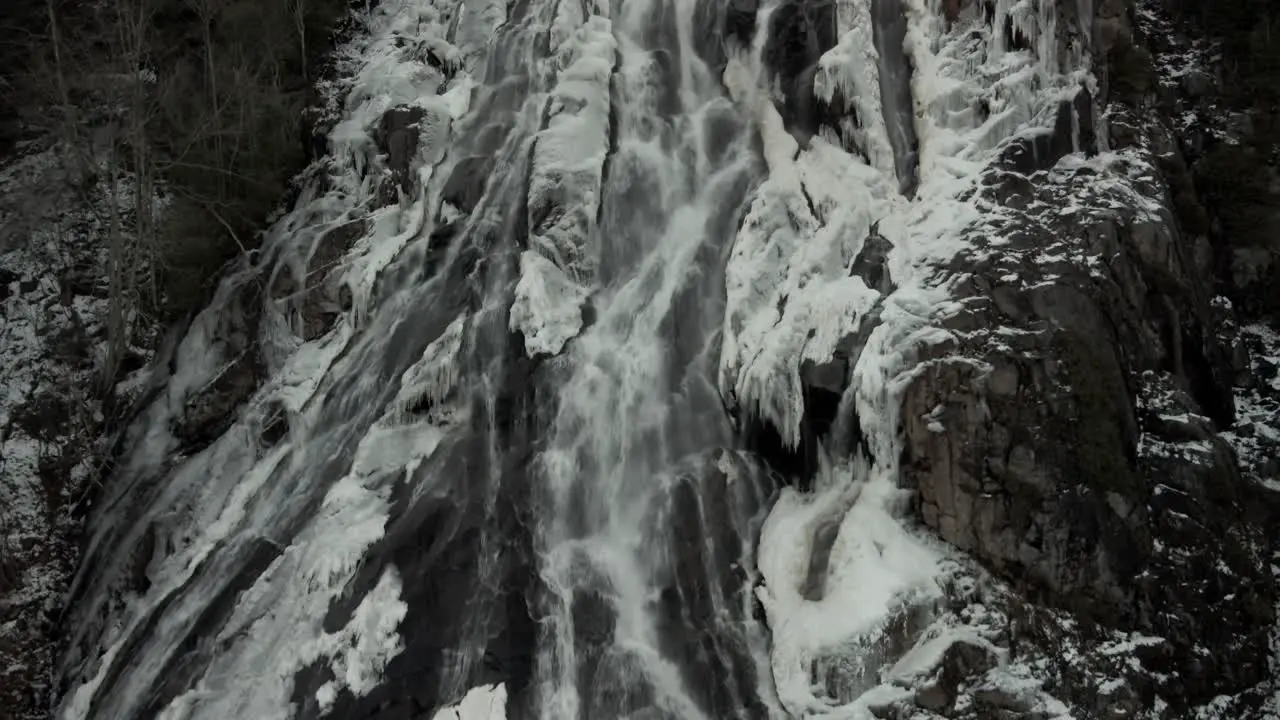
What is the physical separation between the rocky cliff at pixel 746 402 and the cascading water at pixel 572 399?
5cm

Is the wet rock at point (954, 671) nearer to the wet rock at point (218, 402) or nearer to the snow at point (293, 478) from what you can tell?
the snow at point (293, 478)

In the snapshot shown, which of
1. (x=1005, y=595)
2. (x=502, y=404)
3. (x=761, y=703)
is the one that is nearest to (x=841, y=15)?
(x=502, y=404)

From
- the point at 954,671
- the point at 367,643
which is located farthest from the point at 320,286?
the point at 954,671

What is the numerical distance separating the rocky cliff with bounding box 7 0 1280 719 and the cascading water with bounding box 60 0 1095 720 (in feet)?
0.18

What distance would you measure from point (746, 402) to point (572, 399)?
87.2 inches

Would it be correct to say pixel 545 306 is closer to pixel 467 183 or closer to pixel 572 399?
pixel 572 399

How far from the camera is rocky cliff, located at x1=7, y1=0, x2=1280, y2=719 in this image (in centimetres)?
Answer: 999

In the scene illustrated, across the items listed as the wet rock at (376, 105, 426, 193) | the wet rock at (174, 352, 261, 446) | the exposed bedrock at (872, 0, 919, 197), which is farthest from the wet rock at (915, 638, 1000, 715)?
the wet rock at (376, 105, 426, 193)

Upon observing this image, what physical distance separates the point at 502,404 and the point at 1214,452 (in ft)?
27.5

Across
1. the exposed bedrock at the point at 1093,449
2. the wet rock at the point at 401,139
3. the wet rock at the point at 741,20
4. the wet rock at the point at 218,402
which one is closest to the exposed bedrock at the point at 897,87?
the exposed bedrock at the point at 1093,449

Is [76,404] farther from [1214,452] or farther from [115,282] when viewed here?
[1214,452]

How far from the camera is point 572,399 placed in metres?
12.4

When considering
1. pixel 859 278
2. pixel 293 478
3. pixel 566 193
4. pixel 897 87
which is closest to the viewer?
pixel 859 278

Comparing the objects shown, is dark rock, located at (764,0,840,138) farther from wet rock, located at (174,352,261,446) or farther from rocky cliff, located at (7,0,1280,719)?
wet rock, located at (174,352,261,446)
